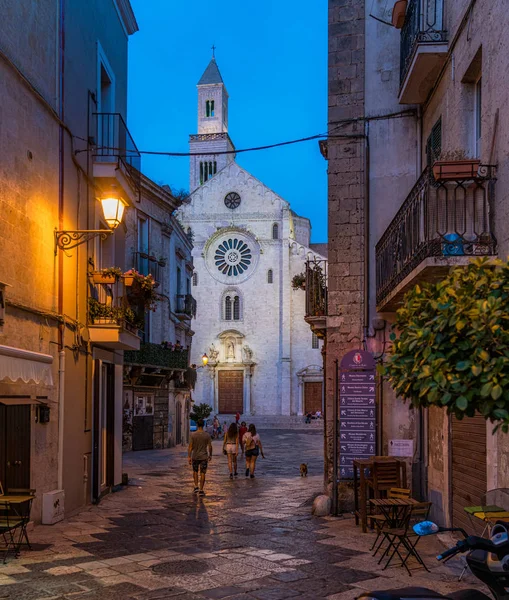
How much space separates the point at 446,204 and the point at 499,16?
2029mm

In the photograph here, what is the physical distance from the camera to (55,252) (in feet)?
36.7

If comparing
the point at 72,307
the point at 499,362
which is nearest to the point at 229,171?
the point at 72,307

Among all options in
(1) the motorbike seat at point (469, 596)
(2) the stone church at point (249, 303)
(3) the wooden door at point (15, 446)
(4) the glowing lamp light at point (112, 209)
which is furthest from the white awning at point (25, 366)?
(2) the stone church at point (249, 303)

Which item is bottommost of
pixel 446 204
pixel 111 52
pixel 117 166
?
pixel 446 204

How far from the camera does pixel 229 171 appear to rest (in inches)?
2271

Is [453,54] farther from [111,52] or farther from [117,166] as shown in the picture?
[111,52]

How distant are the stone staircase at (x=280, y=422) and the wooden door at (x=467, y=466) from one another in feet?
135

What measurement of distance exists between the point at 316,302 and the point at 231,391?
41.3 meters

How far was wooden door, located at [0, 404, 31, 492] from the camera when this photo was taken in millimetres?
10031

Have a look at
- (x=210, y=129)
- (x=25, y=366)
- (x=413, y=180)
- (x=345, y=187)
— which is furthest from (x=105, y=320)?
(x=210, y=129)

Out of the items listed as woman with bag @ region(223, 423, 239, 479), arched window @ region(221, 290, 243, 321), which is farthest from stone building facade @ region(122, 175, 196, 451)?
arched window @ region(221, 290, 243, 321)

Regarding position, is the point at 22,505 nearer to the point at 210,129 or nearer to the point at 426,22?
the point at 426,22

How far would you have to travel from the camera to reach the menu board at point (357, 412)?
11.9 metres

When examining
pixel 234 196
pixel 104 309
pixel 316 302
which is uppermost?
pixel 234 196
